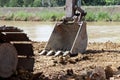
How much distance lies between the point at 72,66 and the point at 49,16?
93.3ft

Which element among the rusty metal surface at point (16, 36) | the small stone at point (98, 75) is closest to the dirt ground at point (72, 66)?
the small stone at point (98, 75)

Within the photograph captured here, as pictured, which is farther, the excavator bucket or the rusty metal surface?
the excavator bucket

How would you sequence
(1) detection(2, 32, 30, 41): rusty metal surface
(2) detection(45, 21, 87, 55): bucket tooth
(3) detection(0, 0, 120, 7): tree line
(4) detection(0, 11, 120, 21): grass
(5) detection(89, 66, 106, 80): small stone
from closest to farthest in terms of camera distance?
(5) detection(89, 66, 106, 80): small stone < (1) detection(2, 32, 30, 41): rusty metal surface < (2) detection(45, 21, 87, 55): bucket tooth < (4) detection(0, 11, 120, 21): grass < (3) detection(0, 0, 120, 7): tree line

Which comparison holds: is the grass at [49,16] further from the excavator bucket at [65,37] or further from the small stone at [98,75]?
the small stone at [98,75]

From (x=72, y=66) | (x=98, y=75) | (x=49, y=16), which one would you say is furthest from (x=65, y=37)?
(x=49, y=16)

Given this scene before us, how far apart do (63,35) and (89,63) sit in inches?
106

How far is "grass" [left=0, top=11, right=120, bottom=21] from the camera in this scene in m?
36.2

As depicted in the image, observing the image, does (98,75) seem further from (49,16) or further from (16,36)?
(49,16)

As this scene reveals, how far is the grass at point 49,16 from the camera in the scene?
119ft

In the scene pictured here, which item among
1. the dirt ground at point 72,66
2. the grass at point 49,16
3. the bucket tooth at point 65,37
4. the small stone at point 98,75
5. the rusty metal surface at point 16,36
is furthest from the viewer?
the grass at point 49,16

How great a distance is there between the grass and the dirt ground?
925 inches

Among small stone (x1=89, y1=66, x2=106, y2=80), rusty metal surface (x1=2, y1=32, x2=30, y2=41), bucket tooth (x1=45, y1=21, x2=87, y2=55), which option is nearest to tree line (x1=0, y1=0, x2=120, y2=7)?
bucket tooth (x1=45, y1=21, x2=87, y2=55)

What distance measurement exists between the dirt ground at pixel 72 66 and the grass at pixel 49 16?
23.5m

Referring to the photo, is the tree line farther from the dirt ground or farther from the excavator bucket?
the dirt ground
